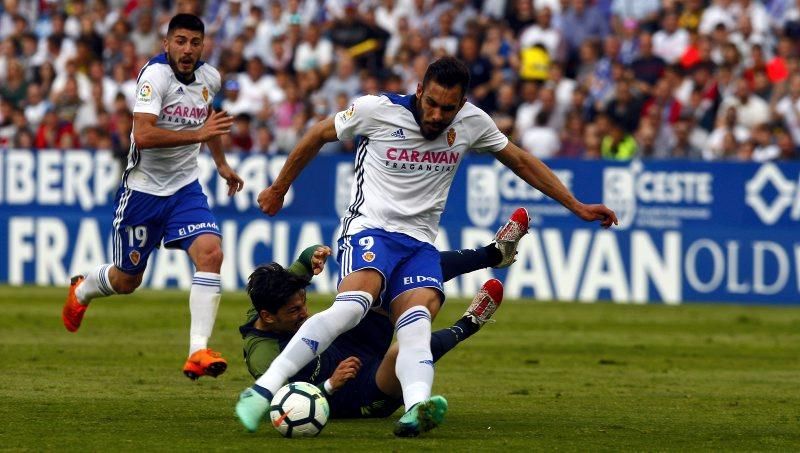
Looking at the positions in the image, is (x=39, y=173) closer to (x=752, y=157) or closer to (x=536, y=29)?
(x=536, y=29)

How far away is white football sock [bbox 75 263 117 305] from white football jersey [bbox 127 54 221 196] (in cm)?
82

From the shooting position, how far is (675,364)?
13547 millimetres

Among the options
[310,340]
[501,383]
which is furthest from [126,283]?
[310,340]

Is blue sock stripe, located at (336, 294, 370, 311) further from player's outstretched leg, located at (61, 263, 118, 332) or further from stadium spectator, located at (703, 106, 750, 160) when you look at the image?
stadium spectator, located at (703, 106, 750, 160)

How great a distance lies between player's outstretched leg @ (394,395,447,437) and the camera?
8109 millimetres

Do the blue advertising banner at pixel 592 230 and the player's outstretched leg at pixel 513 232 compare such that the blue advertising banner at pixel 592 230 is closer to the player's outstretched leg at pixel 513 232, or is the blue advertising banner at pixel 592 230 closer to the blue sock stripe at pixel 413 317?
the player's outstretched leg at pixel 513 232

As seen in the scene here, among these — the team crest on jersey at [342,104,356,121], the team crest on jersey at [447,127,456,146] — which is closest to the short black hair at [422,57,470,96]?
the team crest on jersey at [447,127,456,146]

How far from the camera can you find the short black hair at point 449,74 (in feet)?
28.6

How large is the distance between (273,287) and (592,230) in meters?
10.7

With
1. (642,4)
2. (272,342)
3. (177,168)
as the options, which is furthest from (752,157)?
(272,342)

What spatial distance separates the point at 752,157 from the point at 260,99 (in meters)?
7.58

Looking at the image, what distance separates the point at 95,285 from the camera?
39.8ft

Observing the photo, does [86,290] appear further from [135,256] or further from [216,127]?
[216,127]

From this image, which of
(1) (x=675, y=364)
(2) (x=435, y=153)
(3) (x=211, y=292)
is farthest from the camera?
(1) (x=675, y=364)
